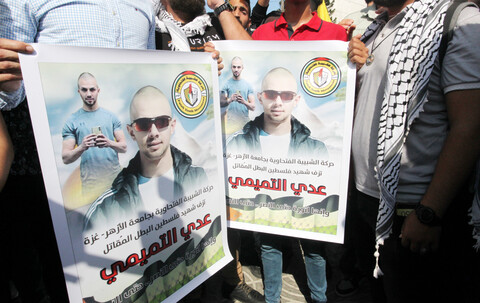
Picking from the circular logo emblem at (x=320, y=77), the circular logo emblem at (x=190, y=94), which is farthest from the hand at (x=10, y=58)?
the circular logo emblem at (x=320, y=77)

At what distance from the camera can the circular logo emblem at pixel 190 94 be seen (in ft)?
4.22

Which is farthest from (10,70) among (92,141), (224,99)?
(224,99)

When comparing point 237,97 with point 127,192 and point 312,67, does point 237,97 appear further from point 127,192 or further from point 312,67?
point 127,192

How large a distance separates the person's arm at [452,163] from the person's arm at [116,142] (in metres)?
1.26

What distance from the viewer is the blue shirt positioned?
1.14 m

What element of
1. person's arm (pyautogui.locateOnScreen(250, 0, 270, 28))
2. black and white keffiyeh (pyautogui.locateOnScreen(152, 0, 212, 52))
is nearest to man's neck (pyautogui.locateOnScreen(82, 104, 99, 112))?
black and white keffiyeh (pyautogui.locateOnScreen(152, 0, 212, 52))

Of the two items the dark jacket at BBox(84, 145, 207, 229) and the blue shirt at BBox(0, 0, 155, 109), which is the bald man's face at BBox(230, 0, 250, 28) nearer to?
the blue shirt at BBox(0, 0, 155, 109)

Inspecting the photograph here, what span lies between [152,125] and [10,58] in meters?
0.48

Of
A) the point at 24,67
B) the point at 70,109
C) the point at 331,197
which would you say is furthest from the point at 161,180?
the point at 331,197

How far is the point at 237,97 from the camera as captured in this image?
1.64 metres

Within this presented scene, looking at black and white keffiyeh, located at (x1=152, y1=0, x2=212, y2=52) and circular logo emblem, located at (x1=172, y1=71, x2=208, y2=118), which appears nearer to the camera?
circular logo emblem, located at (x1=172, y1=71, x2=208, y2=118)

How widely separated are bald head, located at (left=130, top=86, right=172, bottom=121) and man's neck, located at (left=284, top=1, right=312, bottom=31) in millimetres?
1149

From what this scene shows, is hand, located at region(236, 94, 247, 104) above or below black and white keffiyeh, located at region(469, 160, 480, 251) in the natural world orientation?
above

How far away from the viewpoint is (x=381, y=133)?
1367mm
